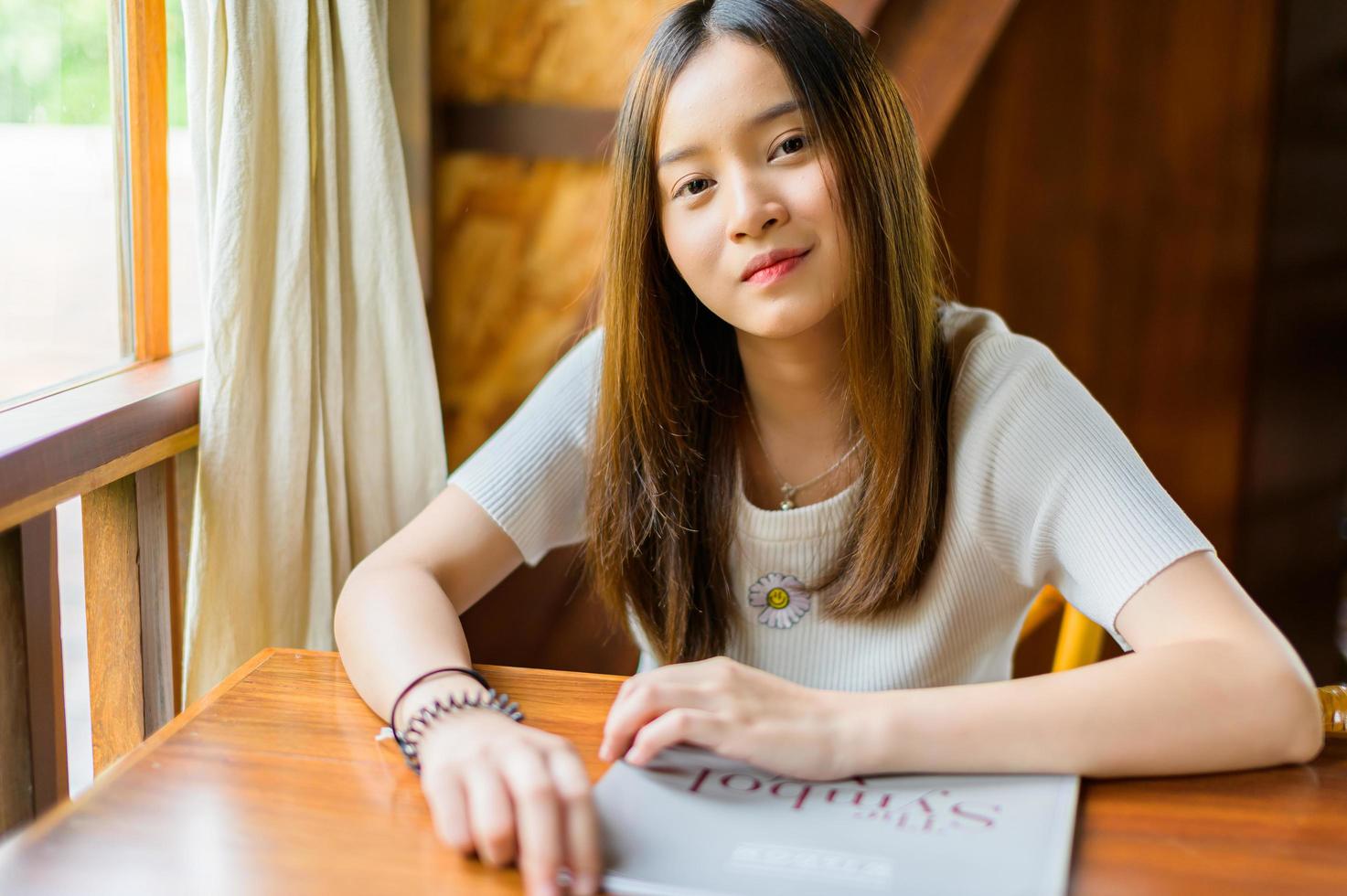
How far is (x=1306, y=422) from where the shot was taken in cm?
302

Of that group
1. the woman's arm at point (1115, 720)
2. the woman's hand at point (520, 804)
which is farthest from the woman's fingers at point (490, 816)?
the woman's arm at point (1115, 720)

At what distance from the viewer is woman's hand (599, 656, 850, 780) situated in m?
0.84

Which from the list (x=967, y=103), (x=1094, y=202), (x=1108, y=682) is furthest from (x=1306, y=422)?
(x=1108, y=682)

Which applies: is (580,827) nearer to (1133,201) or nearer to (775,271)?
(775,271)

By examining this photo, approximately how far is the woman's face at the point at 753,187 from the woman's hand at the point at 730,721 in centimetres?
43

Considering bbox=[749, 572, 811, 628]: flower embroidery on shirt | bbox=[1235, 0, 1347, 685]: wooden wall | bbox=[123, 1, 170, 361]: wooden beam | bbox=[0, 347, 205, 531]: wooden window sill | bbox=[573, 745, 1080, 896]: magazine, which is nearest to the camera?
bbox=[573, 745, 1080, 896]: magazine

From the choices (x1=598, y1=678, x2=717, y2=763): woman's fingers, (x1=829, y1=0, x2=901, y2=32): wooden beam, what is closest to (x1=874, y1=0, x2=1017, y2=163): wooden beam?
(x1=829, y1=0, x2=901, y2=32): wooden beam

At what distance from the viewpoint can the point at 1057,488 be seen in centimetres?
113

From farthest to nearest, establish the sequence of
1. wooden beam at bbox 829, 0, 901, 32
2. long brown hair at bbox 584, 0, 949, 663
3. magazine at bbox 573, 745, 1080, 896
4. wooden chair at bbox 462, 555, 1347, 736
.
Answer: wooden chair at bbox 462, 555, 1347, 736
wooden beam at bbox 829, 0, 901, 32
long brown hair at bbox 584, 0, 949, 663
magazine at bbox 573, 745, 1080, 896

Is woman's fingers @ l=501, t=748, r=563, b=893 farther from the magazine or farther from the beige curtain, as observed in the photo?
the beige curtain

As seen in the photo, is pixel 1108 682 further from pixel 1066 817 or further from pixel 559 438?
pixel 559 438

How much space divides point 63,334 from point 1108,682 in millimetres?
1119

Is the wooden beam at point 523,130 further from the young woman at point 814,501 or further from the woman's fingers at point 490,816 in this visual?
the woman's fingers at point 490,816

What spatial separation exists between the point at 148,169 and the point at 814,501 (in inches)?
35.0
